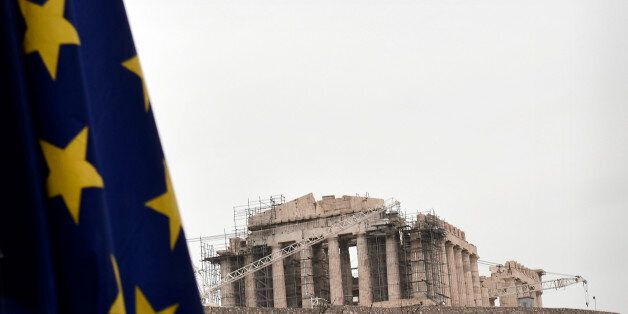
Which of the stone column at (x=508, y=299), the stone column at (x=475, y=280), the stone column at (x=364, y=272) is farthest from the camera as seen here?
the stone column at (x=508, y=299)

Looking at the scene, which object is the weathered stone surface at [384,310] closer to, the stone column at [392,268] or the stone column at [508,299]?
the stone column at [392,268]

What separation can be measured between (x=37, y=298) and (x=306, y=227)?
5795 cm

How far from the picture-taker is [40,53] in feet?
7.73

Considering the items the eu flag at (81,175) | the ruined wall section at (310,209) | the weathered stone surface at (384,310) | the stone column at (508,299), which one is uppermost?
the ruined wall section at (310,209)

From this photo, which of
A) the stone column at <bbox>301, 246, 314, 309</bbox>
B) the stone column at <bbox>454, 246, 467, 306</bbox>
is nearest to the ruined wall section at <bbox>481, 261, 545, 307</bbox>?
the stone column at <bbox>454, 246, 467, 306</bbox>

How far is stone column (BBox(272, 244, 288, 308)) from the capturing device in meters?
61.0

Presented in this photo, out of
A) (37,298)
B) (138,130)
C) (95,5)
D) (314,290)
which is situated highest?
(314,290)

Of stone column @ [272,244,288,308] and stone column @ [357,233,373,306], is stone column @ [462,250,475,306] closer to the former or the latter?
stone column @ [357,233,373,306]

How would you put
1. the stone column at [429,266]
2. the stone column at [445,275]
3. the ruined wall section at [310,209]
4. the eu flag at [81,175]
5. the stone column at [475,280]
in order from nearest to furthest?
1. the eu flag at [81,175]
2. the stone column at [429,266]
3. the ruined wall section at [310,209]
4. the stone column at [445,275]
5. the stone column at [475,280]

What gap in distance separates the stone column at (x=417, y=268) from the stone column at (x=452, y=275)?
3930 millimetres

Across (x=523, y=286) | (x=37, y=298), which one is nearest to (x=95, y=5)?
(x=37, y=298)

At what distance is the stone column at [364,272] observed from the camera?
2307 inches

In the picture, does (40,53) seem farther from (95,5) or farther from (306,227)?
(306,227)

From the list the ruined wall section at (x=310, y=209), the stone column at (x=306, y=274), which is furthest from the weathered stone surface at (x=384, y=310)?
the stone column at (x=306, y=274)
